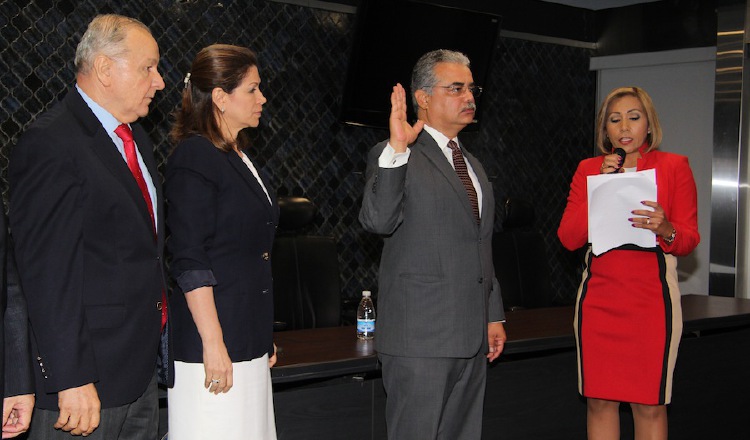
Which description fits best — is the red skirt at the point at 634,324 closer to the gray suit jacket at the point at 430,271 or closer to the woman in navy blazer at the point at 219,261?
the gray suit jacket at the point at 430,271

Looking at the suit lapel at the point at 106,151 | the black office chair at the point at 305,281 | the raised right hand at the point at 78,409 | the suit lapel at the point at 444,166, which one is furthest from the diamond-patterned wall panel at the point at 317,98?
the raised right hand at the point at 78,409

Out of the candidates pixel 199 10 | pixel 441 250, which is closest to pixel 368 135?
pixel 199 10

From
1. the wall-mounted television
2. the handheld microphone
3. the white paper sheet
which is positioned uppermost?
the wall-mounted television

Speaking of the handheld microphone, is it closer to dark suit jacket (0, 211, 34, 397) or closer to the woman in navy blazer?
the woman in navy blazer

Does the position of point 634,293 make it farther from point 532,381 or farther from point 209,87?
point 209,87

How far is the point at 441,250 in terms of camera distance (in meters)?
2.65

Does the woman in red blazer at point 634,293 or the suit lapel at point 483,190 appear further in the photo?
the woman in red blazer at point 634,293

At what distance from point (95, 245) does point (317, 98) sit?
319 centimetres

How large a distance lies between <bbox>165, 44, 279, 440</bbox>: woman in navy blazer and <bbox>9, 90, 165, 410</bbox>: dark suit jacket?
0.12 m

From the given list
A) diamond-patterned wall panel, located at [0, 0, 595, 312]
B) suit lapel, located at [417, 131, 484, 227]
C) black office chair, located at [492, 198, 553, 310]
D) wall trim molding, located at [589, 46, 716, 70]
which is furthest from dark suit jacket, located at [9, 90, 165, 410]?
wall trim molding, located at [589, 46, 716, 70]

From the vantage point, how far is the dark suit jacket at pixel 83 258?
182cm

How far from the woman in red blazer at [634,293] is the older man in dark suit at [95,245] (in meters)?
1.66

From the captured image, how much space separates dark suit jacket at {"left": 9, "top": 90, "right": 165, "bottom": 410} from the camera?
1.82 metres

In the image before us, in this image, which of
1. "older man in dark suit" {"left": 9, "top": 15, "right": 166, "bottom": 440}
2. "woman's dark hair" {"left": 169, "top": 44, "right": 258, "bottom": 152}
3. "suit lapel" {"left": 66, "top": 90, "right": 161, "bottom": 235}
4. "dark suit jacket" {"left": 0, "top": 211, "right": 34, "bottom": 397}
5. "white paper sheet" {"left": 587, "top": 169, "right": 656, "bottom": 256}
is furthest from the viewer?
"white paper sheet" {"left": 587, "top": 169, "right": 656, "bottom": 256}
